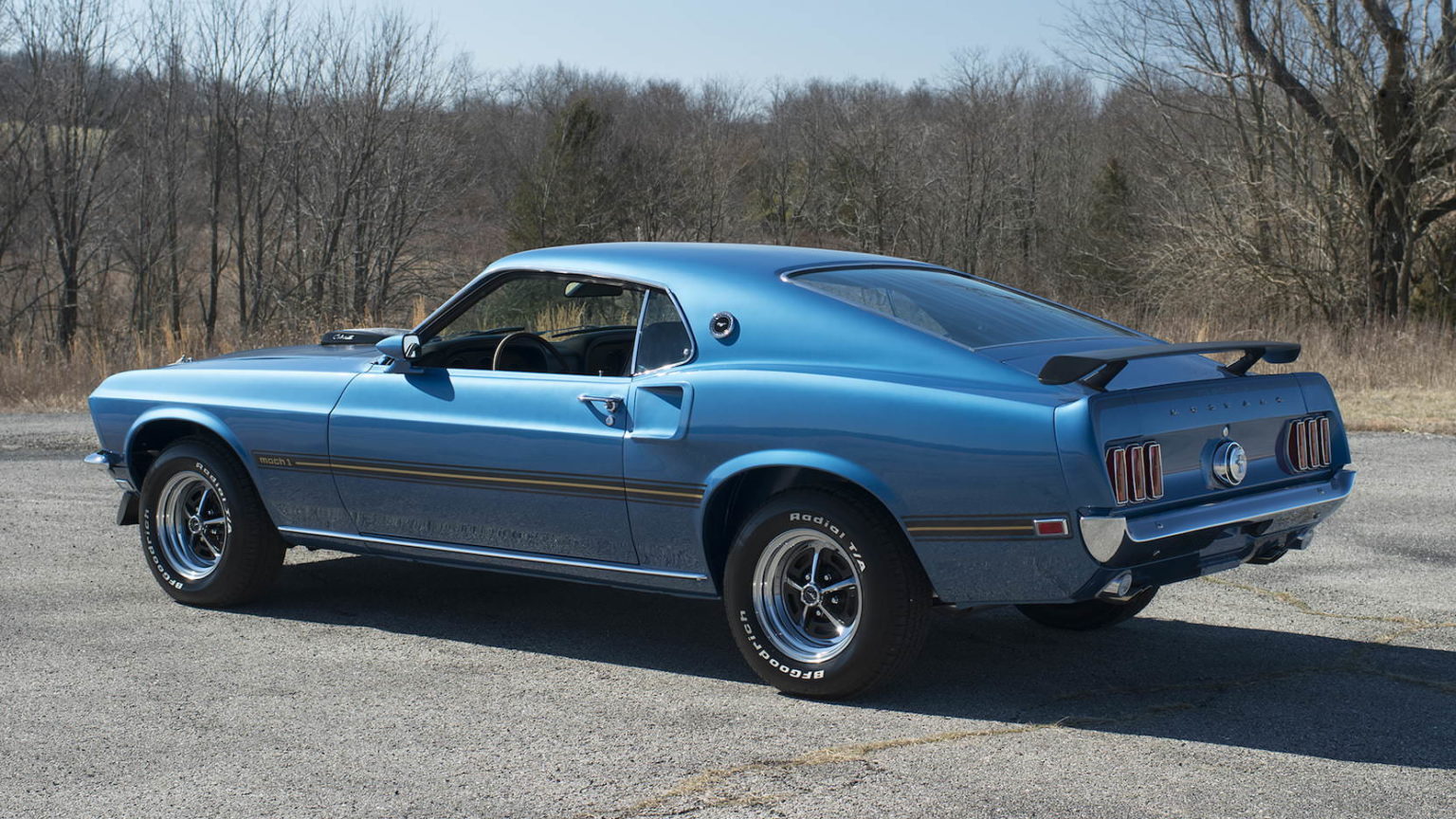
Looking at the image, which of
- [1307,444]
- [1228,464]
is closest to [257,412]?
[1228,464]

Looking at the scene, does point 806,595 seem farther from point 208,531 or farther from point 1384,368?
point 1384,368

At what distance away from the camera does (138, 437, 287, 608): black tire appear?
5.71 meters

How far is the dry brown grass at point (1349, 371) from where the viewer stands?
42.4ft

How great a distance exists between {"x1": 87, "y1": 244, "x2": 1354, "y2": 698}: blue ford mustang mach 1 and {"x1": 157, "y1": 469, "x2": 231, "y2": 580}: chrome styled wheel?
27 mm

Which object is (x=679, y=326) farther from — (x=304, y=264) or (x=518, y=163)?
(x=518, y=163)

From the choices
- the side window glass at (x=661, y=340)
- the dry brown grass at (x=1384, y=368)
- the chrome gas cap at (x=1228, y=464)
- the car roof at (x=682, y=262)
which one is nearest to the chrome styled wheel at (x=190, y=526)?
the car roof at (x=682, y=262)

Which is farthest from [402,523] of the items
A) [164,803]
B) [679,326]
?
[164,803]

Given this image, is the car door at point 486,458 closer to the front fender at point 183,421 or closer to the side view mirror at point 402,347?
the side view mirror at point 402,347

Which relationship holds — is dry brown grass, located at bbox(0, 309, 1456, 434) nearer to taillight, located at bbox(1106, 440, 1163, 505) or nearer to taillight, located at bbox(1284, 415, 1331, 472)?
taillight, located at bbox(1284, 415, 1331, 472)

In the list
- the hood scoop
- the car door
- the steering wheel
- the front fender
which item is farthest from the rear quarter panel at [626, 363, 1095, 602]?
the hood scoop

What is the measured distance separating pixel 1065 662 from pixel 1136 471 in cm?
125

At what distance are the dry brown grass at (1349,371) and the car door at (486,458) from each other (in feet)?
29.9

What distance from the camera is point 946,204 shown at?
151 ft

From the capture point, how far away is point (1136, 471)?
399 cm
